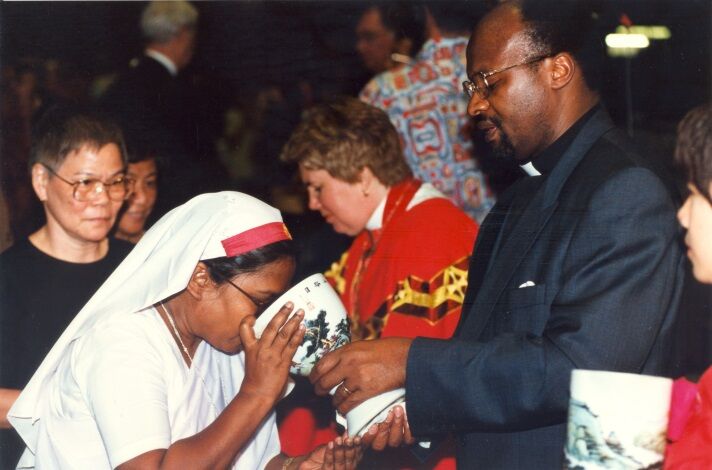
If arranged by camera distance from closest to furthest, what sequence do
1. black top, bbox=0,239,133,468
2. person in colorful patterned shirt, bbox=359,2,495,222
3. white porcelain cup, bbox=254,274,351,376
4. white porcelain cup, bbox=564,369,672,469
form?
1. white porcelain cup, bbox=564,369,672,469
2. white porcelain cup, bbox=254,274,351,376
3. black top, bbox=0,239,133,468
4. person in colorful patterned shirt, bbox=359,2,495,222

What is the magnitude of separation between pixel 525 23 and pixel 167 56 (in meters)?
1.24

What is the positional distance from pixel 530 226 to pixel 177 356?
632 millimetres

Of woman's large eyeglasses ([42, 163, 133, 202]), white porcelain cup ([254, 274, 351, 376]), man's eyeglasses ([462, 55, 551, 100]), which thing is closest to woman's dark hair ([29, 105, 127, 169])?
woman's large eyeglasses ([42, 163, 133, 202])

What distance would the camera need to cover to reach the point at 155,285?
57.6 inches

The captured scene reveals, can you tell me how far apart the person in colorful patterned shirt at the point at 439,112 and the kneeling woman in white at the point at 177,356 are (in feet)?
3.62

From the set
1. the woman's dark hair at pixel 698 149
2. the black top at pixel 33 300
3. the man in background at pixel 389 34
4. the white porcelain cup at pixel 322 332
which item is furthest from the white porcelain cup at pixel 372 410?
the man in background at pixel 389 34

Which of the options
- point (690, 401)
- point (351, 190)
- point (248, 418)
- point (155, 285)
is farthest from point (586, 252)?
point (351, 190)

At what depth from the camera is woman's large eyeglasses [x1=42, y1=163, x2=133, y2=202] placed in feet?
6.00

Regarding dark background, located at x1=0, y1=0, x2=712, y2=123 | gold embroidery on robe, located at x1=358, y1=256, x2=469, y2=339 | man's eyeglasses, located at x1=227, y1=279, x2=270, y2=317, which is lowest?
gold embroidery on robe, located at x1=358, y1=256, x2=469, y2=339

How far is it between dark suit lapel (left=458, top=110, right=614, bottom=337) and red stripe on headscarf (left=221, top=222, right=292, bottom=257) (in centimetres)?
36

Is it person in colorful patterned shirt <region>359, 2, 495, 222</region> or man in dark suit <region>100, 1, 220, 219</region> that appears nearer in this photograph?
man in dark suit <region>100, 1, 220, 219</region>

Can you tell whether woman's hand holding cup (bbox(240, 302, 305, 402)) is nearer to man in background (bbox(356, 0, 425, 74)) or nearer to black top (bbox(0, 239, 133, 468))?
black top (bbox(0, 239, 133, 468))

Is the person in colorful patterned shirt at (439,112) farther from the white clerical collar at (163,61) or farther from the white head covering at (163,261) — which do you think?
the white head covering at (163,261)

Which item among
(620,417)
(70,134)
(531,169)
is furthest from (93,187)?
(620,417)
